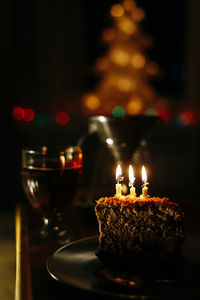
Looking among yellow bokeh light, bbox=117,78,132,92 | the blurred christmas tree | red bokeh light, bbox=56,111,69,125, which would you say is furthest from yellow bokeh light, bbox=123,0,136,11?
red bokeh light, bbox=56,111,69,125

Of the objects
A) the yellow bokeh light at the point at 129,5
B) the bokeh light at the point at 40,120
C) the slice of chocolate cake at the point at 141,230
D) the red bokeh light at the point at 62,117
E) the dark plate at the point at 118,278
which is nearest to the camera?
the dark plate at the point at 118,278

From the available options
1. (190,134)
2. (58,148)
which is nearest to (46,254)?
(58,148)

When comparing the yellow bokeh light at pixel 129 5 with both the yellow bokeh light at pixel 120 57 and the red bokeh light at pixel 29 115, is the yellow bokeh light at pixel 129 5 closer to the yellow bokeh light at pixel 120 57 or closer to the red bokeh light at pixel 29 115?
the yellow bokeh light at pixel 120 57

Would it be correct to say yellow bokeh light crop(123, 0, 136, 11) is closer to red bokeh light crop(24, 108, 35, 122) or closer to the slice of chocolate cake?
red bokeh light crop(24, 108, 35, 122)

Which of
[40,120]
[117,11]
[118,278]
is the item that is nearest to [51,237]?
[118,278]

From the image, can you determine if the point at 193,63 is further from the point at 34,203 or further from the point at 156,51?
the point at 34,203

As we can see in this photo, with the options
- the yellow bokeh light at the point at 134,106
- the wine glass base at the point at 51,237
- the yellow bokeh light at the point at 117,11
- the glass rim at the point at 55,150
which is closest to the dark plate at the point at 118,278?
the wine glass base at the point at 51,237

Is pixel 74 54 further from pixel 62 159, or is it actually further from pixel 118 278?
pixel 118 278
